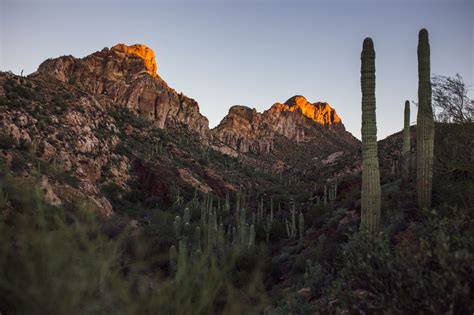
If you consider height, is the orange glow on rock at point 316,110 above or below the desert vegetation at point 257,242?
above

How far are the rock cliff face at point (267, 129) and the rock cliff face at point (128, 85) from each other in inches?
750

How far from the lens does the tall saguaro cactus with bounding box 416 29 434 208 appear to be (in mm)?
8046

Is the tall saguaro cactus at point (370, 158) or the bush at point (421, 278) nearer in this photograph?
the bush at point (421, 278)

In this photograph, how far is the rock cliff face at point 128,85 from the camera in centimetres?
5731

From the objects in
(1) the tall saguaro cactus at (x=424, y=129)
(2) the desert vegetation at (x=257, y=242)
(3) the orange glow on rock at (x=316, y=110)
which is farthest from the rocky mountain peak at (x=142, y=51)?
(1) the tall saguaro cactus at (x=424, y=129)

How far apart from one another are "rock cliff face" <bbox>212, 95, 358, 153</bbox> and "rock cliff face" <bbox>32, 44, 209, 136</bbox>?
19.0 metres

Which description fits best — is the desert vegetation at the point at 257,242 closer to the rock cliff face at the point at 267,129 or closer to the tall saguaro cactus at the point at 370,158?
the tall saguaro cactus at the point at 370,158

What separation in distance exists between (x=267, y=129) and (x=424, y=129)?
100 meters

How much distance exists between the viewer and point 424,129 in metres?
8.34

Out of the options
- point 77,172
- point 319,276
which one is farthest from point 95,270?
point 77,172

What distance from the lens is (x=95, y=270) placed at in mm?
3078

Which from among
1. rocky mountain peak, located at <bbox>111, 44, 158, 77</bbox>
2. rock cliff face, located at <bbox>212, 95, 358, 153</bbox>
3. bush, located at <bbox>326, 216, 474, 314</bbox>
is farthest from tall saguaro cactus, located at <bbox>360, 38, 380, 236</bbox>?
rocky mountain peak, located at <bbox>111, 44, 158, 77</bbox>

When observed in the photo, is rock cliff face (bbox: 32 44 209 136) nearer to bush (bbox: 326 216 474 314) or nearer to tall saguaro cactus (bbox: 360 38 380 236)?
tall saguaro cactus (bbox: 360 38 380 236)

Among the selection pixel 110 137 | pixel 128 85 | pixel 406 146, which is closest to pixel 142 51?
pixel 128 85
